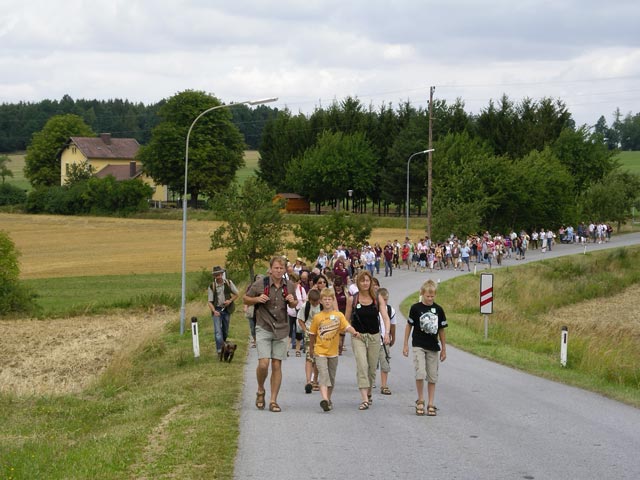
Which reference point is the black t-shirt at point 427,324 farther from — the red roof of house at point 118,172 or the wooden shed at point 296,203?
the red roof of house at point 118,172

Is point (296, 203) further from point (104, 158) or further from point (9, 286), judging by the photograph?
point (9, 286)

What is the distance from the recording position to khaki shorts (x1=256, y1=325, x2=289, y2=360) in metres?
11.6

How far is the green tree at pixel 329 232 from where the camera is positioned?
1729 inches

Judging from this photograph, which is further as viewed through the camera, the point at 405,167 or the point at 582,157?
the point at 405,167

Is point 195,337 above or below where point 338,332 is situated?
below

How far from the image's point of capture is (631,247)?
57188 millimetres

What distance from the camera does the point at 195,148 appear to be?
312ft

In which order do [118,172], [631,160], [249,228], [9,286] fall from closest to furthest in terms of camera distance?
[9,286] → [249,228] → [118,172] → [631,160]

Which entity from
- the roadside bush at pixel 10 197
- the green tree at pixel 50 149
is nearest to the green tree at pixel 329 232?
the roadside bush at pixel 10 197

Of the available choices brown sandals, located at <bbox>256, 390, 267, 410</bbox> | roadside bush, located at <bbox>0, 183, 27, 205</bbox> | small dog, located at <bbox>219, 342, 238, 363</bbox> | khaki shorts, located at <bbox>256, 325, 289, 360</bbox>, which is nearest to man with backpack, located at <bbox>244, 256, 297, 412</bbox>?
khaki shorts, located at <bbox>256, 325, 289, 360</bbox>

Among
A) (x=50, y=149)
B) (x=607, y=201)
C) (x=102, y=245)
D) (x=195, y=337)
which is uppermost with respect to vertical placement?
(x=50, y=149)

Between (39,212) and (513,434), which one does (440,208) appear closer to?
(513,434)

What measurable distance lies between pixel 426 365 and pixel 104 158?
120567 mm

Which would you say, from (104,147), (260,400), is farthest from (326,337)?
(104,147)
